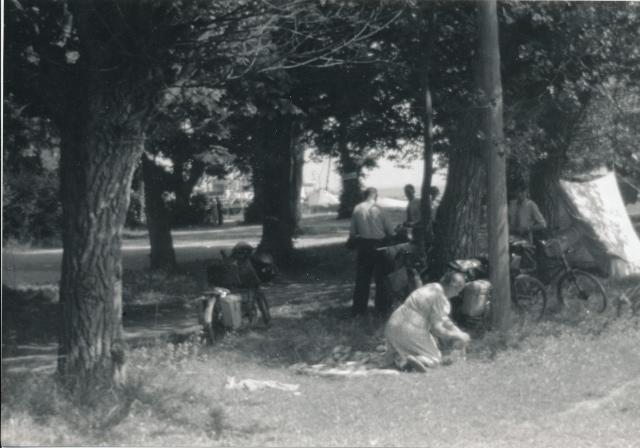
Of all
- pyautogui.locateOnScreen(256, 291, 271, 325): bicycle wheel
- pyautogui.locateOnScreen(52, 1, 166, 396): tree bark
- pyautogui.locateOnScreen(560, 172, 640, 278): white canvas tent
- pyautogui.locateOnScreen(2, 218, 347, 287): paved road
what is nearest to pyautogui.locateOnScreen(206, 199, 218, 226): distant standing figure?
pyautogui.locateOnScreen(2, 218, 347, 287): paved road

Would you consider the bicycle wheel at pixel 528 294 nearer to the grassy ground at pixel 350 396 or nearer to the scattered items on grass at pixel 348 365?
the grassy ground at pixel 350 396

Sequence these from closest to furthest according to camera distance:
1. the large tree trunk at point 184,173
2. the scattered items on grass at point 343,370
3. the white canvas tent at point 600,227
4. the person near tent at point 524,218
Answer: the scattered items on grass at point 343,370 < the person near tent at point 524,218 < the white canvas tent at point 600,227 < the large tree trunk at point 184,173

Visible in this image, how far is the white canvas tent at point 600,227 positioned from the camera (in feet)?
55.6

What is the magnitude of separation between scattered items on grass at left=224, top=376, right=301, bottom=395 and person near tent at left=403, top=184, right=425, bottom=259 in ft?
14.7

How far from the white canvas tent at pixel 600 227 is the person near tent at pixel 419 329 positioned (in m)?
6.86

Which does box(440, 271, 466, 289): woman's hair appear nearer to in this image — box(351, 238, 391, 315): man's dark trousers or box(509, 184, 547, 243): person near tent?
box(351, 238, 391, 315): man's dark trousers

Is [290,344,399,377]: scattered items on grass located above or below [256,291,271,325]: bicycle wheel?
below

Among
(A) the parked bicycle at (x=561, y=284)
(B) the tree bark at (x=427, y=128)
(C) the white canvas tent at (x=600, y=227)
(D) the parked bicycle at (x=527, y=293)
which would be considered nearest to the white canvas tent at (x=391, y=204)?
(C) the white canvas tent at (x=600, y=227)

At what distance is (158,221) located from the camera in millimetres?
21141

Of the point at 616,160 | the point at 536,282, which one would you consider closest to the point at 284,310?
the point at 536,282

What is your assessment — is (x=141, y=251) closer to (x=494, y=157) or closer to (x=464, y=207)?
(x=464, y=207)

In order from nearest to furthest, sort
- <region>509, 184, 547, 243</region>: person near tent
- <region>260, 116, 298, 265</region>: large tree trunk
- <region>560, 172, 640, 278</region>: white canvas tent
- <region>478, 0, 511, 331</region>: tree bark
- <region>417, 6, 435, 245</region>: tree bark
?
<region>478, 0, 511, 331</region>: tree bark → <region>417, 6, 435, 245</region>: tree bark → <region>509, 184, 547, 243</region>: person near tent → <region>560, 172, 640, 278</region>: white canvas tent → <region>260, 116, 298, 265</region>: large tree trunk

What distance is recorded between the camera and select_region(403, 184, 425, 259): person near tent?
14244 millimetres

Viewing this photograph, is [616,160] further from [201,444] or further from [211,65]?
[201,444]
